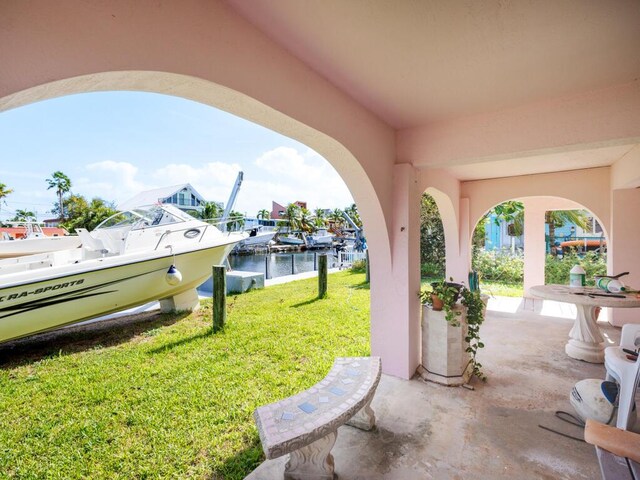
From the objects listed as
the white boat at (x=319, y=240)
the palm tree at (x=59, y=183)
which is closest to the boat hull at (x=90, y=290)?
the palm tree at (x=59, y=183)

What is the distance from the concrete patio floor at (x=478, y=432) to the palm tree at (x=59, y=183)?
30.7 m

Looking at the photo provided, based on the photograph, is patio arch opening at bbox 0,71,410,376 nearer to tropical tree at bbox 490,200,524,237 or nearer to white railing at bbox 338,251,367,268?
tropical tree at bbox 490,200,524,237

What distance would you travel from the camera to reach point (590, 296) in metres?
3.42

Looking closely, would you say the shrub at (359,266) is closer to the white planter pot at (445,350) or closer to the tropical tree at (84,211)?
the white planter pot at (445,350)

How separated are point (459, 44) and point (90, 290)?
247 inches

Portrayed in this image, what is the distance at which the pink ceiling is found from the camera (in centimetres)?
153

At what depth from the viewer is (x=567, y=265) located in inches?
347

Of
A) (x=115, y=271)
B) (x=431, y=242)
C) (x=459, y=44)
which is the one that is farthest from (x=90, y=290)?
(x=431, y=242)

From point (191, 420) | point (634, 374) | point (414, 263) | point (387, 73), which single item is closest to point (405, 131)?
point (387, 73)

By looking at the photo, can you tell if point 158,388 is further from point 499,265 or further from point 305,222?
point 305,222

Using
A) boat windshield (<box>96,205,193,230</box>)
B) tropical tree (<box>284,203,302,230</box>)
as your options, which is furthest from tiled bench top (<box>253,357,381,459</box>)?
tropical tree (<box>284,203,302,230</box>)

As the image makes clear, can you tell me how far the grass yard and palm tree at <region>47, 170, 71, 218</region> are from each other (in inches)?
1011

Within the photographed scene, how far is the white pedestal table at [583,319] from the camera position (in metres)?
3.41

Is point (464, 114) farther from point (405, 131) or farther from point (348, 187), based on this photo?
point (348, 187)
